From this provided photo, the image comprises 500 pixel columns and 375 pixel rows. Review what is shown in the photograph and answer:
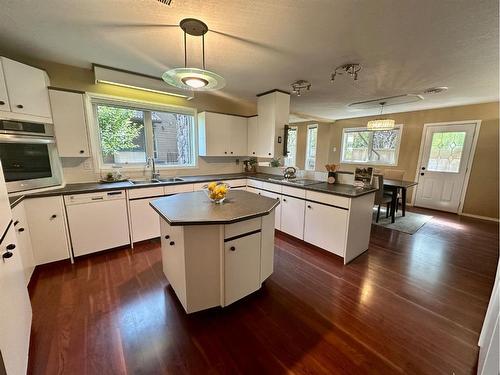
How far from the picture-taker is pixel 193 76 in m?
1.51

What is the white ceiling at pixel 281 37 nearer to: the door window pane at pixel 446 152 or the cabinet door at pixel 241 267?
the cabinet door at pixel 241 267

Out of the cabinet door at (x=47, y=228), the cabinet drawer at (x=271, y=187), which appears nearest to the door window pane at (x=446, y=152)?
the cabinet drawer at (x=271, y=187)

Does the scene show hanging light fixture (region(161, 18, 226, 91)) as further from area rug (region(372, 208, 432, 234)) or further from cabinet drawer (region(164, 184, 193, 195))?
area rug (region(372, 208, 432, 234))

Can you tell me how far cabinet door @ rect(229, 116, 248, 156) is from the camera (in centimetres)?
404

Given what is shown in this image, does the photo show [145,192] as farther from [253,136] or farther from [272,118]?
[272,118]

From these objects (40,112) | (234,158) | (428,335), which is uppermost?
(40,112)

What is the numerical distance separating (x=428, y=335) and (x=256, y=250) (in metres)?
1.48

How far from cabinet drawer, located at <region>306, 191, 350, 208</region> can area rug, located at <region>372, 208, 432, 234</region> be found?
206 centimetres

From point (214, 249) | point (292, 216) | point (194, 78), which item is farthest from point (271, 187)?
point (194, 78)

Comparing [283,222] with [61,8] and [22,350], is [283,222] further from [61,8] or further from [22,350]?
[61,8]

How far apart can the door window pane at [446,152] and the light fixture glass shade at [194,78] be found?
18.5 ft

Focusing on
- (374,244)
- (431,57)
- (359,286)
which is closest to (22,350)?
(359,286)

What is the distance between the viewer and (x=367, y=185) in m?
2.76

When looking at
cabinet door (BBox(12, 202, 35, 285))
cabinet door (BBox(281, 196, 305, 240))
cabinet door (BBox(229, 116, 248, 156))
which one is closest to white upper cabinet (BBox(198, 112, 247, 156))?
cabinet door (BBox(229, 116, 248, 156))
